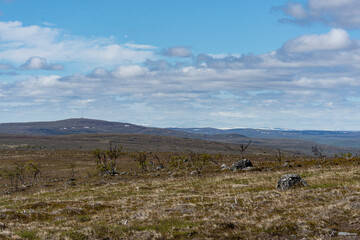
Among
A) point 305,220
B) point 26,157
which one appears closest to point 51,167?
point 26,157

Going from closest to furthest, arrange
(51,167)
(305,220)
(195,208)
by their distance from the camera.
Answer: (305,220), (195,208), (51,167)

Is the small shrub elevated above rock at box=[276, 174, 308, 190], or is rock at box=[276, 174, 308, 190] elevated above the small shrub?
rock at box=[276, 174, 308, 190]

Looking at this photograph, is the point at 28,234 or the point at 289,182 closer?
the point at 28,234

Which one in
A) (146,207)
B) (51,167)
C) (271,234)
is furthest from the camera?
(51,167)

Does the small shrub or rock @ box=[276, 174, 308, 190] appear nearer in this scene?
the small shrub

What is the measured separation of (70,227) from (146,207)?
→ 23.1 ft

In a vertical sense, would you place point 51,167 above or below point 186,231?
below

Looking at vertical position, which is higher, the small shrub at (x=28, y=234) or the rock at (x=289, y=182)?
the rock at (x=289, y=182)

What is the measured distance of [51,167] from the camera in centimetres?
10506

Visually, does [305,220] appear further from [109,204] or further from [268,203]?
[109,204]

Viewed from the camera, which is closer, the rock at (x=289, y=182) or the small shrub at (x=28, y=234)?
the small shrub at (x=28, y=234)

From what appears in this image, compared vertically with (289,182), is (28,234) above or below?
below

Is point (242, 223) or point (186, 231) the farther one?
point (242, 223)

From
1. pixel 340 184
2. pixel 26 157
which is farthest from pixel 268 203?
pixel 26 157
